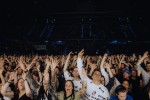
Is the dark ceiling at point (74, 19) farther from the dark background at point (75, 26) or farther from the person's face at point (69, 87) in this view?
the person's face at point (69, 87)

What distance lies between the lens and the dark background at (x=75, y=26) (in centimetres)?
3170

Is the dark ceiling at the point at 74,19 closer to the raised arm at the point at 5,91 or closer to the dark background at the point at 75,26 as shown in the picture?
the dark background at the point at 75,26

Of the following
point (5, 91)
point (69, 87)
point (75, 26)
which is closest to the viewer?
point (69, 87)

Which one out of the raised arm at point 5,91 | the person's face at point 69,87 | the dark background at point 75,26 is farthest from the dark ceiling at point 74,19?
the person's face at point 69,87

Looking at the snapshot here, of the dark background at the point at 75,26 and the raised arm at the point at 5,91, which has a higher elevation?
the dark background at the point at 75,26

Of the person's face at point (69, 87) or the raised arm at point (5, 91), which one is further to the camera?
the raised arm at point (5, 91)

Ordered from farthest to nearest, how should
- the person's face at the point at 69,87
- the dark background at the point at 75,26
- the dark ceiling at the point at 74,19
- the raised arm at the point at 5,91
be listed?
the dark ceiling at the point at 74,19
the dark background at the point at 75,26
the raised arm at the point at 5,91
the person's face at the point at 69,87

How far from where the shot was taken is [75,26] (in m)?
40.0

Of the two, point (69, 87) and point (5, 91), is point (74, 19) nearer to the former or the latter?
point (5, 91)

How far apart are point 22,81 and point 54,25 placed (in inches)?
1371

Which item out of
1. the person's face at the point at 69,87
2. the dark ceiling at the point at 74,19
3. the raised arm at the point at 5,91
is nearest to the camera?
the person's face at the point at 69,87

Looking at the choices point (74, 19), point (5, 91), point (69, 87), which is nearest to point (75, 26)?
point (74, 19)

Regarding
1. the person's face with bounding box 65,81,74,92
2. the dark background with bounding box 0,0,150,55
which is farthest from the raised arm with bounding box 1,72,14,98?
the dark background with bounding box 0,0,150,55

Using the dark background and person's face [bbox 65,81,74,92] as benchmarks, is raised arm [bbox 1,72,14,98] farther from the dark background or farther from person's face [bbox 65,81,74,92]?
the dark background
